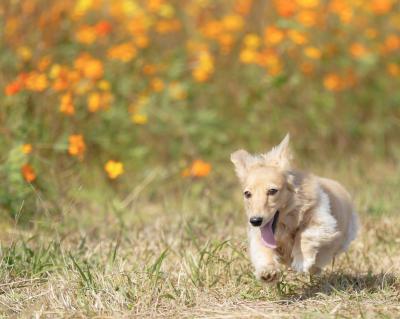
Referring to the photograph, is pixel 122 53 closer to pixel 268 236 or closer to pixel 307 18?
pixel 307 18

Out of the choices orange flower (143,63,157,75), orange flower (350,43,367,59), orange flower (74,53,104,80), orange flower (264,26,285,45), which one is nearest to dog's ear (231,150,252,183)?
orange flower (74,53,104,80)

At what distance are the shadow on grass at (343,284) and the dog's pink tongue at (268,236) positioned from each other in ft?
1.13

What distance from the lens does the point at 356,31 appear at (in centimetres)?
863

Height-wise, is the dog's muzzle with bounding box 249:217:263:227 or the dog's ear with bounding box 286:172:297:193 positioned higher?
the dog's ear with bounding box 286:172:297:193

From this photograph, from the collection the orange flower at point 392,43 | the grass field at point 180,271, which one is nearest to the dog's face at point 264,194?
the grass field at point 180,271

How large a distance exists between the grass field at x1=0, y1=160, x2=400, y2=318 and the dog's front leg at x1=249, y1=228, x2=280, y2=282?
6.8 inches

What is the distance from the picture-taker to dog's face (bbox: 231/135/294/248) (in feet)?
14.0

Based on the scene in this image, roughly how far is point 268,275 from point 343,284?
0.68 metres

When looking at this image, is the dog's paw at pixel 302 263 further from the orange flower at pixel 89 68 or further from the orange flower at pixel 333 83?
the orange flower at pixel 333 83

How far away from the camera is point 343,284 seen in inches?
191

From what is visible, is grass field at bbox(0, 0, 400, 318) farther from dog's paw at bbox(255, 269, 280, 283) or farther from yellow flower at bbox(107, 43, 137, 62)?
dog's paw at bbox(255, 269, 280, 283)

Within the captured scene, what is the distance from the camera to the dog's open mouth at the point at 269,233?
444 cm

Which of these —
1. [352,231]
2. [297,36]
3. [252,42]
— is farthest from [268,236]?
[252,42]

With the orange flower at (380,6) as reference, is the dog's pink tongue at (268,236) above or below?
below
